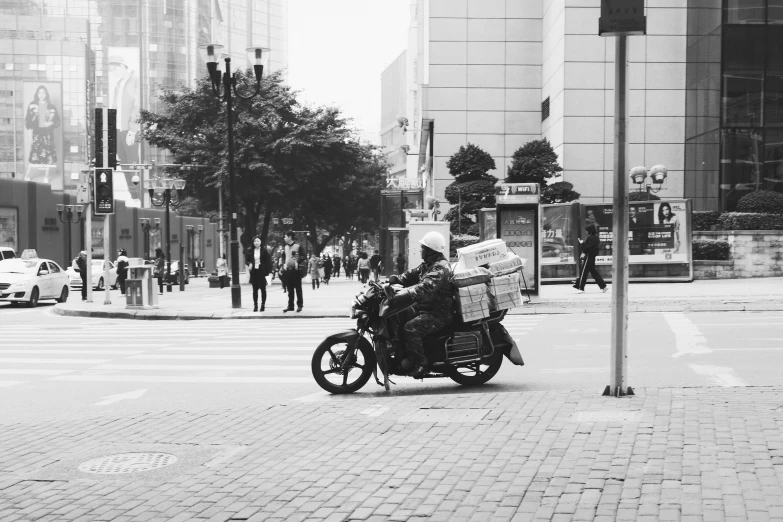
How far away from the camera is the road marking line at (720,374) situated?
396 inches

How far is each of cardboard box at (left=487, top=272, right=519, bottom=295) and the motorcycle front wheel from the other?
143 centimetres

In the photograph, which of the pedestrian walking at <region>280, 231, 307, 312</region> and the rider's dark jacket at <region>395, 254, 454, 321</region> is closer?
the rider's dark jacket at <region>395, 254, 454, 321</region>

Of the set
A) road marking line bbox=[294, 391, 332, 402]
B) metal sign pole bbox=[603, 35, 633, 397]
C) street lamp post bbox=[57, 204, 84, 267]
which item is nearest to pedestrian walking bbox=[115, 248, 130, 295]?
street lamp post bbox=[57, 204, 84, 267]

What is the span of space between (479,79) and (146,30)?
89.5 meters

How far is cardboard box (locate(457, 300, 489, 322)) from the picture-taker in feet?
32.4

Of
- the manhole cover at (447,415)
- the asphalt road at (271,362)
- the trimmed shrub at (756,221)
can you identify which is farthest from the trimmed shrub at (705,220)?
the manhole cover at (447,415)

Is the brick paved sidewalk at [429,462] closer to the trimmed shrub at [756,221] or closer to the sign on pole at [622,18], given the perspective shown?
the sign on pole at [622,18]

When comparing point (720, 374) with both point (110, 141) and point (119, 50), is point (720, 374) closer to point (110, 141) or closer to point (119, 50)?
point (110, 141)

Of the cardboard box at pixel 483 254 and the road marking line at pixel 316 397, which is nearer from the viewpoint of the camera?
the road marking line at pixel 316 397

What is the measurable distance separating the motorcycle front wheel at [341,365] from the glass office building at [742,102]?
99.6 ft

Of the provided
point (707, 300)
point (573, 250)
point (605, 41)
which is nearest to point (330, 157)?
→ point (605, 41)

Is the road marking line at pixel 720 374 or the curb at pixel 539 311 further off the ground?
the road marking line at pixel 720 374

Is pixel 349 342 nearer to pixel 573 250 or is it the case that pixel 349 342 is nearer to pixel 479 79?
pixel 573 250

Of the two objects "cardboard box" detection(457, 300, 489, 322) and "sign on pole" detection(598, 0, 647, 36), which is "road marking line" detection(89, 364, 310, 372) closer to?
"cardboard box" detection(457, 300, 489, 322)
